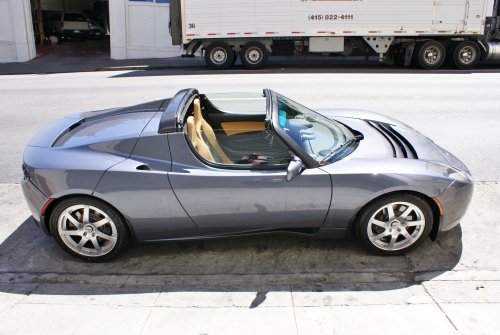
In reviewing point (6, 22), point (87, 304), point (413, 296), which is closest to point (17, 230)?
point (87, 304)

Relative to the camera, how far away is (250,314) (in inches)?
128

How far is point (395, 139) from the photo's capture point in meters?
4.42

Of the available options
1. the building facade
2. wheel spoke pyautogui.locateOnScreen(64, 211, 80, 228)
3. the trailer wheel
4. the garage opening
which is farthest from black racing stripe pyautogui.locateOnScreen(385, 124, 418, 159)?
the garage opening

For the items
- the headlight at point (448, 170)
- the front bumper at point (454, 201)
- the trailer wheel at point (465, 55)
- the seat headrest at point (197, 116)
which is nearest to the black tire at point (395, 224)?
the front bumper at point (454, 201)

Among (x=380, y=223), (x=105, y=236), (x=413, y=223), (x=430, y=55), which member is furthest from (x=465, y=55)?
(x=105, y=236)

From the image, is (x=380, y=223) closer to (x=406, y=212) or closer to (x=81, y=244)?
(x=406, y=212)

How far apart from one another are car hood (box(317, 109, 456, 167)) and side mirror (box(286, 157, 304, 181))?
1.77 ft

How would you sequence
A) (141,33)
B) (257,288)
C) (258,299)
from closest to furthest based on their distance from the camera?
(258,299), (257,288), (141,33)

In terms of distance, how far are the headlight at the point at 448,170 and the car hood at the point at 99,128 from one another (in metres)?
2.45

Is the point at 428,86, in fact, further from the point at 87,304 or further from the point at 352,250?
the point at 87,304

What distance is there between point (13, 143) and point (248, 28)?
10547 millimetres

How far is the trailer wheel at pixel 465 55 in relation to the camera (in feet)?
52.2

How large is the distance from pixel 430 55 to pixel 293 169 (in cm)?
1423

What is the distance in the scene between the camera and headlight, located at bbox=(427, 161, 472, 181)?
3.84 metres
